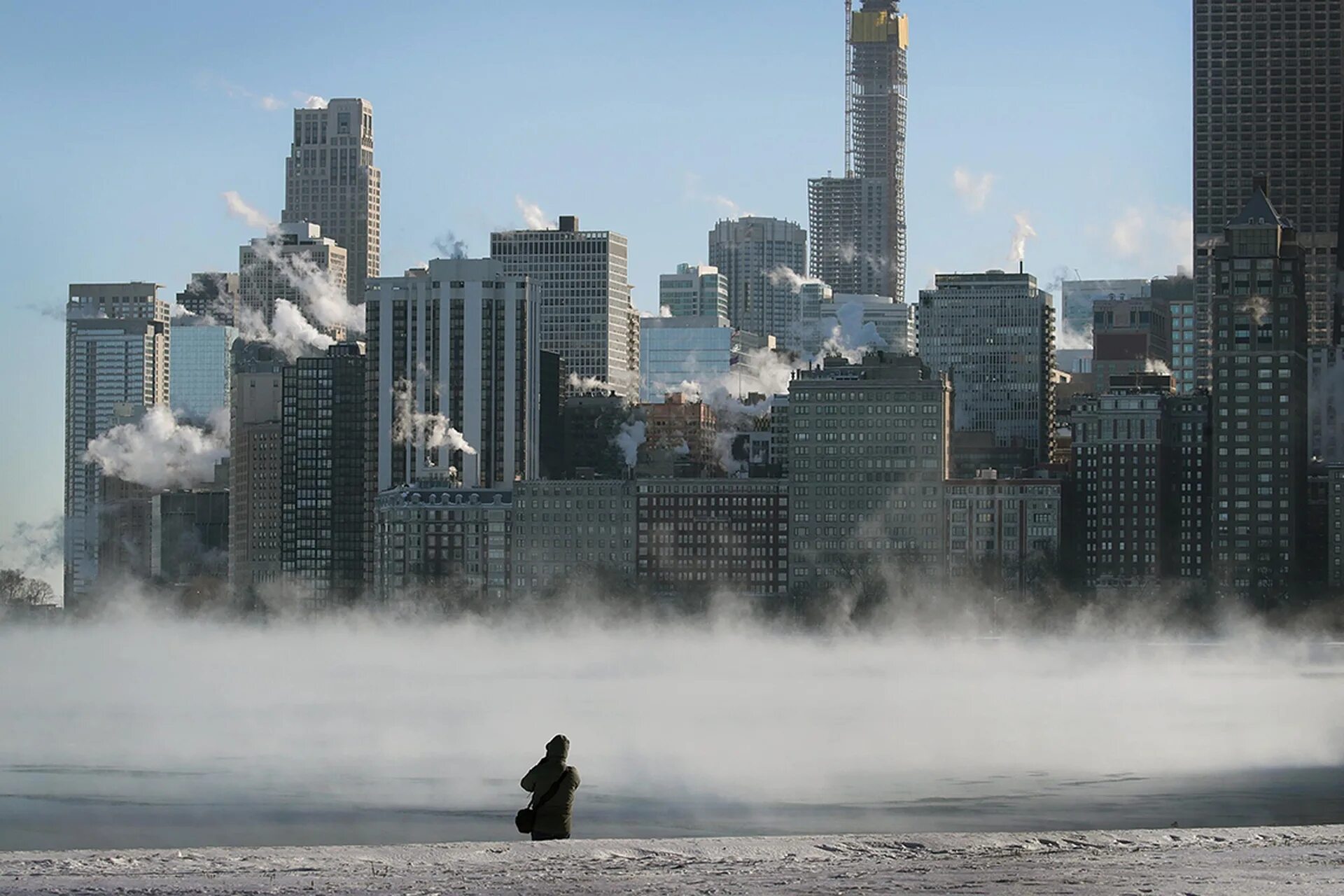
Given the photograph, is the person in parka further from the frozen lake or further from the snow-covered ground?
the frozen lake

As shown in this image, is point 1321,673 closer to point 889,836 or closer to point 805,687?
point 805,687

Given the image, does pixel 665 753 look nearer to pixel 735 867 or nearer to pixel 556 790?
pixel 556 790

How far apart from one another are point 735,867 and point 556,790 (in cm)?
301

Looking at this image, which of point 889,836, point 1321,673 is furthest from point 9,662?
point 889,836

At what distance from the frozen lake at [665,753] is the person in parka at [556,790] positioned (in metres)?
24.8

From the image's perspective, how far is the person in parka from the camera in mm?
39844

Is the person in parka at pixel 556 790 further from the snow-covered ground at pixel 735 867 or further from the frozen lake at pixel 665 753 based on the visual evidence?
the frozen lake at pixel 665 753

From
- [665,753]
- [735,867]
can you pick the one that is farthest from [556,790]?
[665,753]

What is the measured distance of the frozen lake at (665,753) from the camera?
72.3 meters

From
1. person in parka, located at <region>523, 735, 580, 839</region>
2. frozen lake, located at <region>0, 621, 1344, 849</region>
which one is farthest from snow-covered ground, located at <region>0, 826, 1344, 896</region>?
frozen lake, located at <region>0, 621, 1344, 849</region>

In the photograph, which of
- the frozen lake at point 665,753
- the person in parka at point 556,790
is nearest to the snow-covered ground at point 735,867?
the person in parka at point 556,790

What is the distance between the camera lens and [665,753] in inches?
3681

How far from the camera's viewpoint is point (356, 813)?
74188 millimetres

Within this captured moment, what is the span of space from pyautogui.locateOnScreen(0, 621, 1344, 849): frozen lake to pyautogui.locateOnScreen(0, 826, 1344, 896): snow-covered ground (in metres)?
24.4
